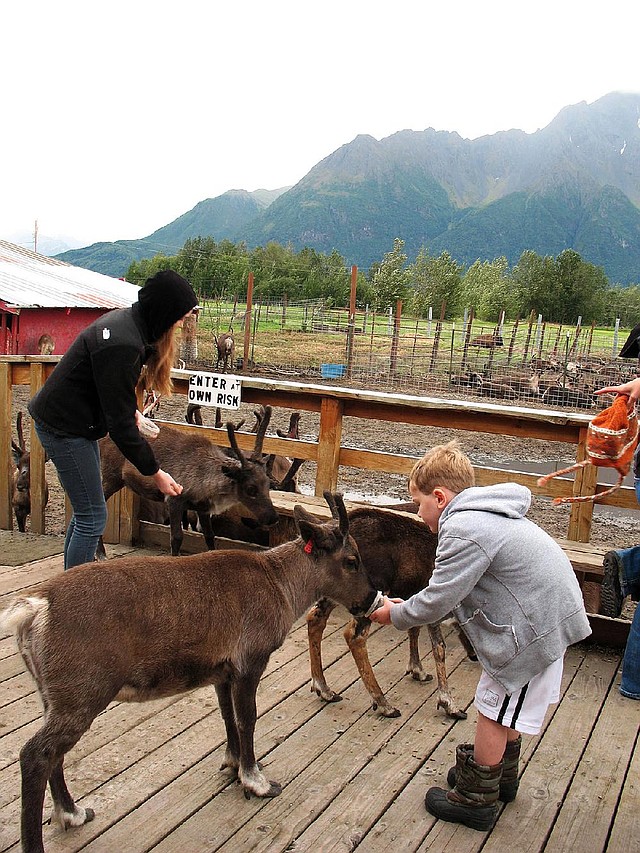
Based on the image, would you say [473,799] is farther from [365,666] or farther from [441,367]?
[441,367]

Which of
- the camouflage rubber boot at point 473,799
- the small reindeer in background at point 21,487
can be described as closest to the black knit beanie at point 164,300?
the camouflage rubber boot at point 473,799

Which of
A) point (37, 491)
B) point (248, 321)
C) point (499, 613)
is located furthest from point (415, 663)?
point (248, 321)

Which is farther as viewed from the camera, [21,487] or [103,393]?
[21,487]

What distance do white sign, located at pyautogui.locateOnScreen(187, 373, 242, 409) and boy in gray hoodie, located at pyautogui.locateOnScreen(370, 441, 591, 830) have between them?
3.28 m

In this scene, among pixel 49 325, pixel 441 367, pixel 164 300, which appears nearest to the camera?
pixel 164 300

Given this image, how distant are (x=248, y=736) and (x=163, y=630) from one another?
25.8 inches

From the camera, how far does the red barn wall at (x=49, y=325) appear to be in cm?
2606

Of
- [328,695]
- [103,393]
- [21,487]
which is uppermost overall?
[103,393]

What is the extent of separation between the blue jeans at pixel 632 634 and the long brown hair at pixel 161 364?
9.19ft

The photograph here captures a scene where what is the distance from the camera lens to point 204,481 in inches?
261

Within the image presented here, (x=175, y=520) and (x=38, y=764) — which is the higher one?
(x=38, y=764)

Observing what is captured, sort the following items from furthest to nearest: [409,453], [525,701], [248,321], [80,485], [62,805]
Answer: [248,321], [409,453], [80,485], [525,701], [62,805]

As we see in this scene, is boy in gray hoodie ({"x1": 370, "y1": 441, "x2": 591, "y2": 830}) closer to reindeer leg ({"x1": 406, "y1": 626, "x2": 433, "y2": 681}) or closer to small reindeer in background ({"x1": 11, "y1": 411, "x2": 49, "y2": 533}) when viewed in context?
reindeer leg ({"x1": 406, "y1": 626, "x2": 433, "y2": 681})

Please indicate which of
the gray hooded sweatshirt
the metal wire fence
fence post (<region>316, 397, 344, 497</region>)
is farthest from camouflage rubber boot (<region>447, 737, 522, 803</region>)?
the metal wire fence
